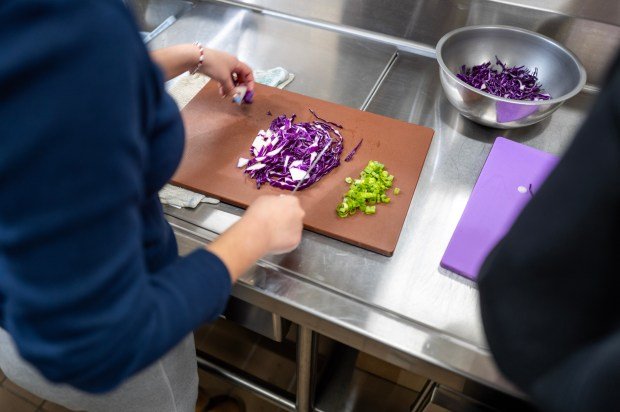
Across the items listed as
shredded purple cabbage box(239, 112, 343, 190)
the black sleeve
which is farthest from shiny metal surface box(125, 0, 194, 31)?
the black sleeve

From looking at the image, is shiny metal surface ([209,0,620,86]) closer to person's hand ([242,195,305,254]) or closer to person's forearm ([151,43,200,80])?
person's forearm ([151,43,200,80])

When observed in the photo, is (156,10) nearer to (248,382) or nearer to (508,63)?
(508,63)

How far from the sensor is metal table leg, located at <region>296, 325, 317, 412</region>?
3.34 ft

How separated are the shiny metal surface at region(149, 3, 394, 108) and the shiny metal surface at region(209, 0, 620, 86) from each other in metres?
0.04

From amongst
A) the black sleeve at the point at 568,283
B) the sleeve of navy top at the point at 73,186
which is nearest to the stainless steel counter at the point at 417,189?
the black sleeve at the point at 568,283

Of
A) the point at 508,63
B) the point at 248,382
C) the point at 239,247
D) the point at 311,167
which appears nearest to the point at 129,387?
the point at 239,247

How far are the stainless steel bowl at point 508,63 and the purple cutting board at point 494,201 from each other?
61mm

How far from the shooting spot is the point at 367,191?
90cm

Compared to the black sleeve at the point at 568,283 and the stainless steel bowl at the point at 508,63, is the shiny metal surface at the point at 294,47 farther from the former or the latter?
the black sleeve at the point at 568,283

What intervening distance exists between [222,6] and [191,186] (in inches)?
27.7

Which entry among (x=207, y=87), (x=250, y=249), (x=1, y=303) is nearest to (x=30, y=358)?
(x=1, y=303)

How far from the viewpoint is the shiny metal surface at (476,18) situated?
1.07 m

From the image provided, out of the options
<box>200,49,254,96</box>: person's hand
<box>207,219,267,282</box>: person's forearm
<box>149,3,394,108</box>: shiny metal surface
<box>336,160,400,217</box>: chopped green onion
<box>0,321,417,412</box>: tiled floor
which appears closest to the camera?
<box>207,219,267,282</box>: person's forearm

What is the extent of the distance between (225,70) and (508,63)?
616mm
